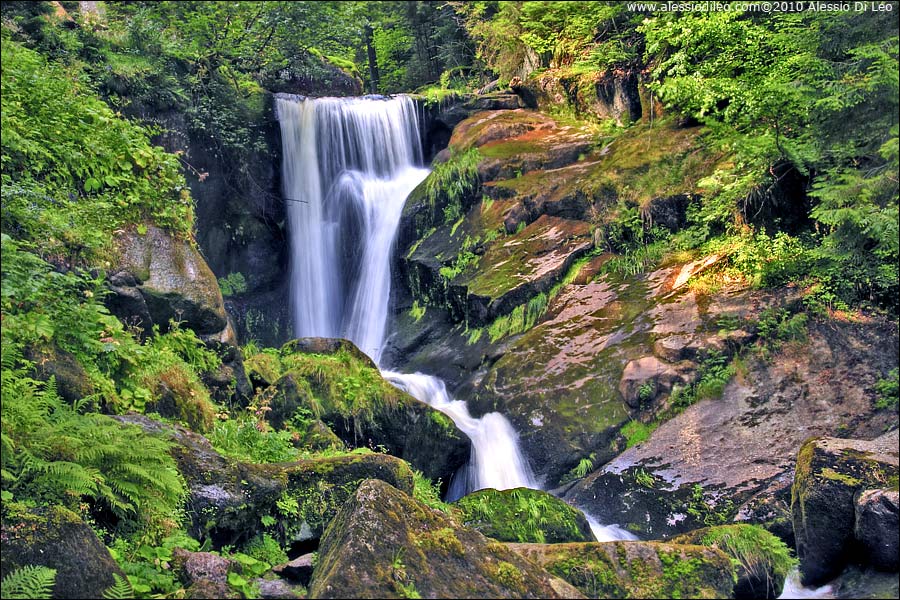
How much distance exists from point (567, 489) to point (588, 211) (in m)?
5.32

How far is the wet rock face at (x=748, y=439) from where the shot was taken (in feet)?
24.8

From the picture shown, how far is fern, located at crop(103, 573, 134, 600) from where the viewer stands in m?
3.49

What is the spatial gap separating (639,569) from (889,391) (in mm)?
5124

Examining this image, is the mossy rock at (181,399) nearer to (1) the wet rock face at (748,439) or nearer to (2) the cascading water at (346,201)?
(1) the wet rock face at (748,439)

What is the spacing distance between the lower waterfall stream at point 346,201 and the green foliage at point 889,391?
8.20 meters

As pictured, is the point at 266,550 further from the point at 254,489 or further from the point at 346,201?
the point at 346,201

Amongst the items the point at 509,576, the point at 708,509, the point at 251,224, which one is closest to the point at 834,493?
the point at 708,509

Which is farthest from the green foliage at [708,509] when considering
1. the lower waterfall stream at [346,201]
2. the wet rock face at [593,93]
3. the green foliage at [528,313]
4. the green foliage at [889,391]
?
the wet rock face at [593,93]

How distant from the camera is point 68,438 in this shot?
4.27 metres

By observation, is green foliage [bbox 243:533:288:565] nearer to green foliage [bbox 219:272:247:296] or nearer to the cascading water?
the cascading water

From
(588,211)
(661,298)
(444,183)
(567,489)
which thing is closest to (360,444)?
(567,489)

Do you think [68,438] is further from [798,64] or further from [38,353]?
[798,64]

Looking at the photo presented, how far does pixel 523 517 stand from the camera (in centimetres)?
647

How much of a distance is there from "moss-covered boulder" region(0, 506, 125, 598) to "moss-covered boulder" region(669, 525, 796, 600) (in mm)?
4508
